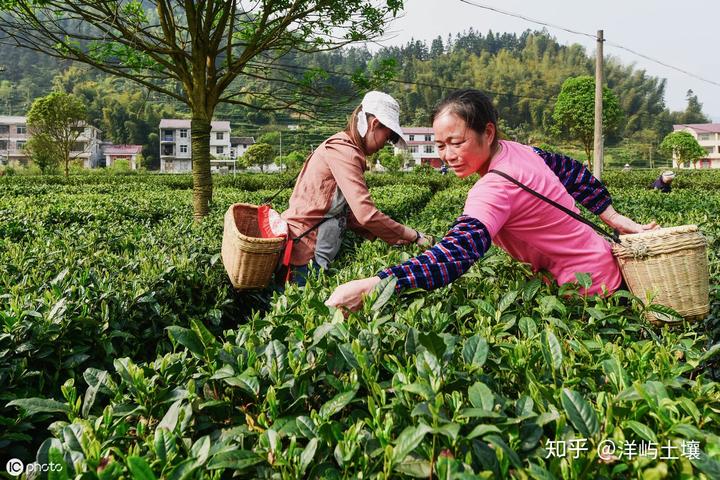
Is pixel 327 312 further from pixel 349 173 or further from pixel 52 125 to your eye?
pixel 52 125

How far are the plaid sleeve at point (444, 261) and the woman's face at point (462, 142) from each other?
13.0 inches

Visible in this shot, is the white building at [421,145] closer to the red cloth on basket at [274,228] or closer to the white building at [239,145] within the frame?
the white building at [239,145]

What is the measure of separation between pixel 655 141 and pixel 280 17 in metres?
102

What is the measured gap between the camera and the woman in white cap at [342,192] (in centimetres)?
290

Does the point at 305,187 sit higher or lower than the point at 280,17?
lower

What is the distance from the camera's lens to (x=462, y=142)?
193 centimetres

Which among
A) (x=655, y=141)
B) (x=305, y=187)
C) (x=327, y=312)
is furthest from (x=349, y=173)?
(x=655, y=141)

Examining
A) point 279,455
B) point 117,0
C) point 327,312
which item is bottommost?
point 279,455

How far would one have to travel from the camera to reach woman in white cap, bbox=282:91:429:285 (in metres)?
2.90

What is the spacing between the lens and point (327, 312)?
4.87ft

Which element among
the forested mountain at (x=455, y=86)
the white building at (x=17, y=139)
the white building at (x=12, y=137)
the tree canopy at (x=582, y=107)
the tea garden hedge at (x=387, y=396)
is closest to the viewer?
the tea garden hedge at (x=387, y=396)

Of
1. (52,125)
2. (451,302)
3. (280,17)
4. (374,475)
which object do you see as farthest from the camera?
(52,125)

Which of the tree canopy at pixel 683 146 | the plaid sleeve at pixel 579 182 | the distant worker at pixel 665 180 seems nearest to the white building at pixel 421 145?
the tree canopy at pixel 683 146

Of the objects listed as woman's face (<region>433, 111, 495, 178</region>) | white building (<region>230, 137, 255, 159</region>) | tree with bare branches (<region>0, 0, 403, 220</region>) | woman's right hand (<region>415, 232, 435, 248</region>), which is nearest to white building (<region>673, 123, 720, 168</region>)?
white building (<region>230, 137, 255, 159</region>)
